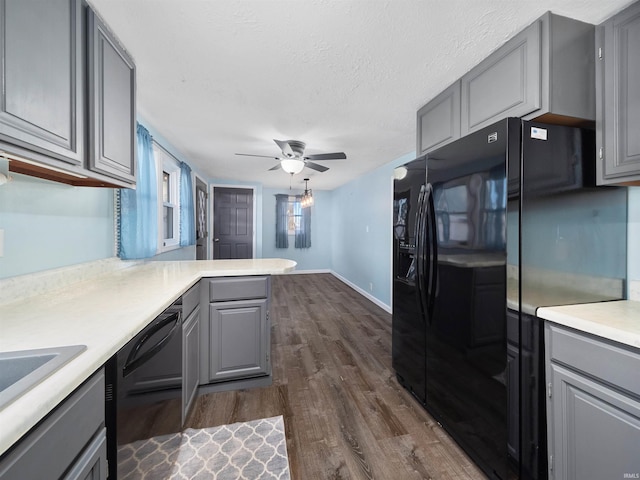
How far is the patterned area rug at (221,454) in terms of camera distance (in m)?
1.39

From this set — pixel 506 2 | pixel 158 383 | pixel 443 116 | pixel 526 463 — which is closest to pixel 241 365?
pixel 158 383

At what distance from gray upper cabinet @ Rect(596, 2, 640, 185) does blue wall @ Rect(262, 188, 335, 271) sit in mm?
6033

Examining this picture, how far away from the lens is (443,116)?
197 centimetres

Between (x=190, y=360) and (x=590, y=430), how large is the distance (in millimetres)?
2046

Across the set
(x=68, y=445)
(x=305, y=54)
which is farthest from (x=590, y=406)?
(x=305, y=54)

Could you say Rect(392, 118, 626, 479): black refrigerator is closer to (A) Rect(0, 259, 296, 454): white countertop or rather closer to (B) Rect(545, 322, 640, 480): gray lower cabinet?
(B) Rect(545, 322, 640, 480): gray lower cabinet

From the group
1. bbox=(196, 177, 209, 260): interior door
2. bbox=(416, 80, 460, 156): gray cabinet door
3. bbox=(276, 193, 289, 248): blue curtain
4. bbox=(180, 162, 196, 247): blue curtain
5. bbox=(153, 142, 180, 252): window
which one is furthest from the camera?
bbox=(276, 193, 289, 248): blue curtain

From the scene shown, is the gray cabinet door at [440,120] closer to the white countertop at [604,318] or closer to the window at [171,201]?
the white countertop at [604,318]

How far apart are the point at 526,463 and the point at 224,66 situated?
8.93ft

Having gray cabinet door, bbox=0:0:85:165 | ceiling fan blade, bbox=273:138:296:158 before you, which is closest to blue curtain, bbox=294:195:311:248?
ceiling fan blade, bbox=273:138:296:158

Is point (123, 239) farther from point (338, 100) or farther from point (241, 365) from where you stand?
point (338, 100)

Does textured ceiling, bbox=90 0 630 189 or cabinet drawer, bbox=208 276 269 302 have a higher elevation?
textured ceiling, bbox=90 0 630 189

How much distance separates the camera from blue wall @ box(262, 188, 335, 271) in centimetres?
699

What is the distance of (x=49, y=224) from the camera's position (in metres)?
1.46
